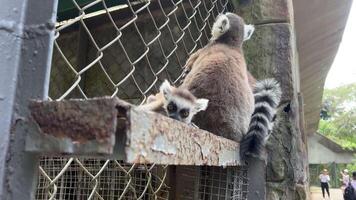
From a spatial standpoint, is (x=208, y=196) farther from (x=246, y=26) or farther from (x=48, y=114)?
(x=48, y=114)

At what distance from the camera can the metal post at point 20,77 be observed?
612 millimetres

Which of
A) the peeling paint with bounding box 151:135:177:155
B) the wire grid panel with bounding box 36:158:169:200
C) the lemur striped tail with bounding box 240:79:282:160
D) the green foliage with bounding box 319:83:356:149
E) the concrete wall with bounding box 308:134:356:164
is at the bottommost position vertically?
the wire grid panel with bounding box 36:158:169:200

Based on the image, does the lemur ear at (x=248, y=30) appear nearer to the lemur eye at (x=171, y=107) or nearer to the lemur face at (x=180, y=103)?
the lemur face at (x=180, y=103)

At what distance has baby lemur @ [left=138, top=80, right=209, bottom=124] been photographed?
1.97 m

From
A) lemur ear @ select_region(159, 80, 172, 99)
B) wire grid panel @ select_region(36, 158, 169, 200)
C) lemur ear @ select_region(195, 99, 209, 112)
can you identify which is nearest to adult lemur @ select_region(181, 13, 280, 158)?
lemur ear @ select_region(195, 99, 209, 112)

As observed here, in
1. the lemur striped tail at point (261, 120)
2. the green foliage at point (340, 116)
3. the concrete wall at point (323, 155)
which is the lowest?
the lemur striped tail at point (261, 120)

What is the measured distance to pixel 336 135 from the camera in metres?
31.5

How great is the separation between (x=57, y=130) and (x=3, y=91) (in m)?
0.10

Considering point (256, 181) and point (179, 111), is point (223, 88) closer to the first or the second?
point (179, 111)

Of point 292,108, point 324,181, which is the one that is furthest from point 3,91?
point 324,181

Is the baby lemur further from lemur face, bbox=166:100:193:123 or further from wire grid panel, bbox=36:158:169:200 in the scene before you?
wire grid panel, bbox=36:158:169:200

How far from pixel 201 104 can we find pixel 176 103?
0.15 metres

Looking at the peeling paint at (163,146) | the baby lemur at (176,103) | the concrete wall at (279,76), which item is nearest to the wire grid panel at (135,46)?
the concrete wall at (279,76)

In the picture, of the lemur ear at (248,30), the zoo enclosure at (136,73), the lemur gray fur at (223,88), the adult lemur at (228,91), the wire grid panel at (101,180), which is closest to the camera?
the zoo enclosure at (136,73)
